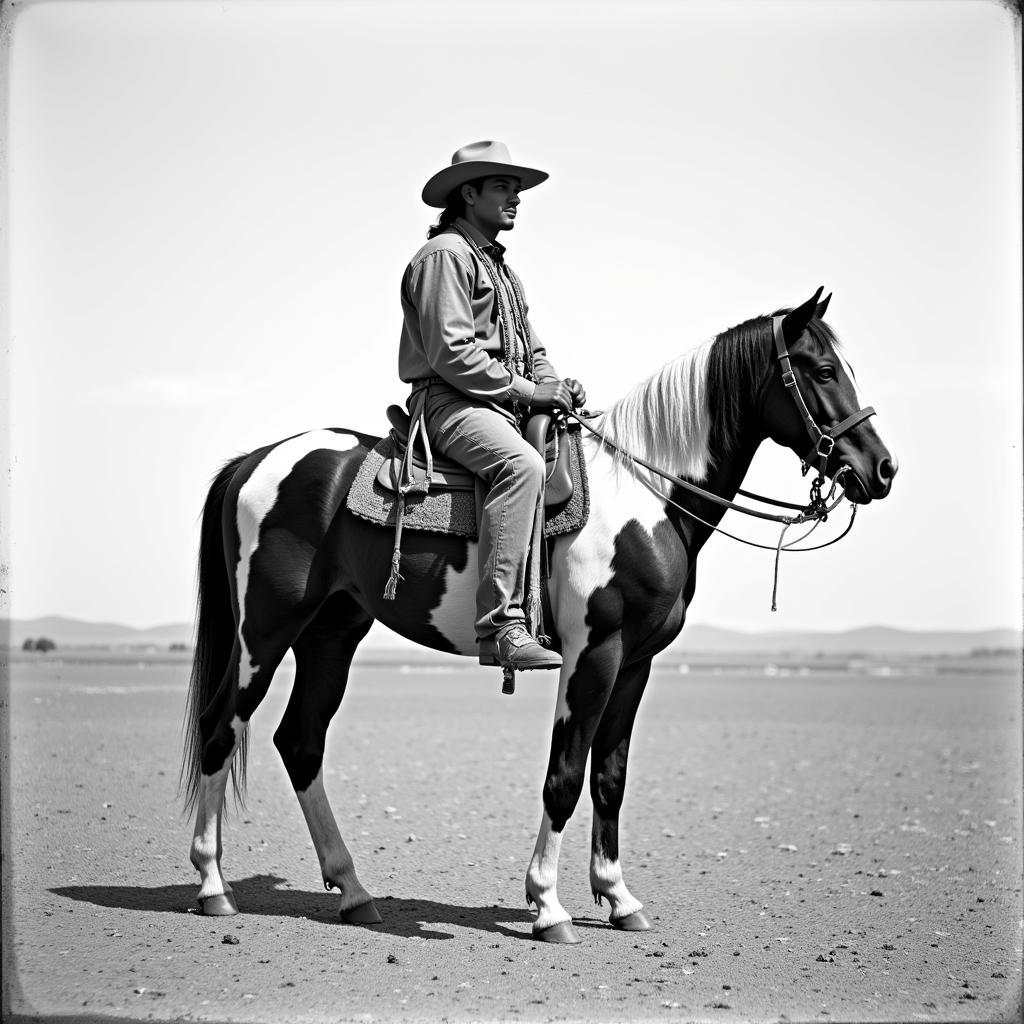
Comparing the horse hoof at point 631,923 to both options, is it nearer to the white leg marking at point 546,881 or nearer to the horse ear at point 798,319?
the white leg marking at point 546,881

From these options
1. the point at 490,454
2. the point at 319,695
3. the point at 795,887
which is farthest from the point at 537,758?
the point at 490,454

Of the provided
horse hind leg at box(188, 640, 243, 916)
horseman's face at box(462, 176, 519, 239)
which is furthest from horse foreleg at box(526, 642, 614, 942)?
horseman's face at box(462, 176, 519, 239)

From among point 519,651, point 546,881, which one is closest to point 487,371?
point 519,651

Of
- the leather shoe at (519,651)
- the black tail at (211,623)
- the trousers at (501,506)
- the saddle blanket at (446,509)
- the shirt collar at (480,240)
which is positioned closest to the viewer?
the leather shoe at (519,651)

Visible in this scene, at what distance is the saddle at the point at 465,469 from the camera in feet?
21.2

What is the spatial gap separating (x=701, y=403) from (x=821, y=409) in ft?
2.10

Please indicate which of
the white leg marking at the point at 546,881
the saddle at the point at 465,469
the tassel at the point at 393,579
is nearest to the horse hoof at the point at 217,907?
the white leg marking at the point at 546,881

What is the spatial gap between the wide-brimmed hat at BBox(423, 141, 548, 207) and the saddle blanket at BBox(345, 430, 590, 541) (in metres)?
1.54

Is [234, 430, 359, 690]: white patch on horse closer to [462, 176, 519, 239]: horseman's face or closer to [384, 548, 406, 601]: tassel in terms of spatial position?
[384, 548, 406, 601]: tassel

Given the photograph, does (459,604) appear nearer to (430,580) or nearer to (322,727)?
(430,580)

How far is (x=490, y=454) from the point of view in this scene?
634 centimetres

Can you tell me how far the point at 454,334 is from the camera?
21.0 ft

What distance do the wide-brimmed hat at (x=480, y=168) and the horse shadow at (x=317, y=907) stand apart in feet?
13.0

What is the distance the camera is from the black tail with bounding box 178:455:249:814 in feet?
23.5
